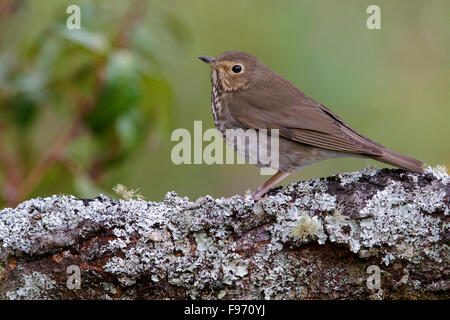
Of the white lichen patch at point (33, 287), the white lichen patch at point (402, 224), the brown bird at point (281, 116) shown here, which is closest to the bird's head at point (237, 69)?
the brown bird at point (281, 116)

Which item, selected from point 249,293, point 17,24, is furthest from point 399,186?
point 17,24

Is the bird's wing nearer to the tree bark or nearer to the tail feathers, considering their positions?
the tail feathers

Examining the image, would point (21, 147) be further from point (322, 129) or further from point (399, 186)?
point (399, 186)

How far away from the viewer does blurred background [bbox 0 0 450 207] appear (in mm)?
4379

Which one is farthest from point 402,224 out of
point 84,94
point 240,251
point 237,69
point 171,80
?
point 171,80

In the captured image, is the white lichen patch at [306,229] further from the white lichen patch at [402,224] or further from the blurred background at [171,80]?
the blurred background at [171,80]

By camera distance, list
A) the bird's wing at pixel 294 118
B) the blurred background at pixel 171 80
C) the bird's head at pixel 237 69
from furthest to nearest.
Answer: the bird's head at pixel 237 69 → the blurred background at pixel 171 80 → the bird's wing at pixel 294 118

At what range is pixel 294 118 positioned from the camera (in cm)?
445

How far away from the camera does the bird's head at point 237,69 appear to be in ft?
16.1

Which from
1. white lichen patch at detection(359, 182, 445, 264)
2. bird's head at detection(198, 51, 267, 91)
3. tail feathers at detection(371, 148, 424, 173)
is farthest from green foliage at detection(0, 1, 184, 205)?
white lichen patch at detection(359, 182, 445, 264)

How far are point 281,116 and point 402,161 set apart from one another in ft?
3.99

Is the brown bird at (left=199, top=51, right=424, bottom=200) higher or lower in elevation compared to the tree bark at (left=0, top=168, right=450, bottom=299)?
higher

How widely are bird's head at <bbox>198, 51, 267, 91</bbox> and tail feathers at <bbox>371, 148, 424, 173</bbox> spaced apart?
144cm

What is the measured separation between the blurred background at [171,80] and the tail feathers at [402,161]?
5.24ft
